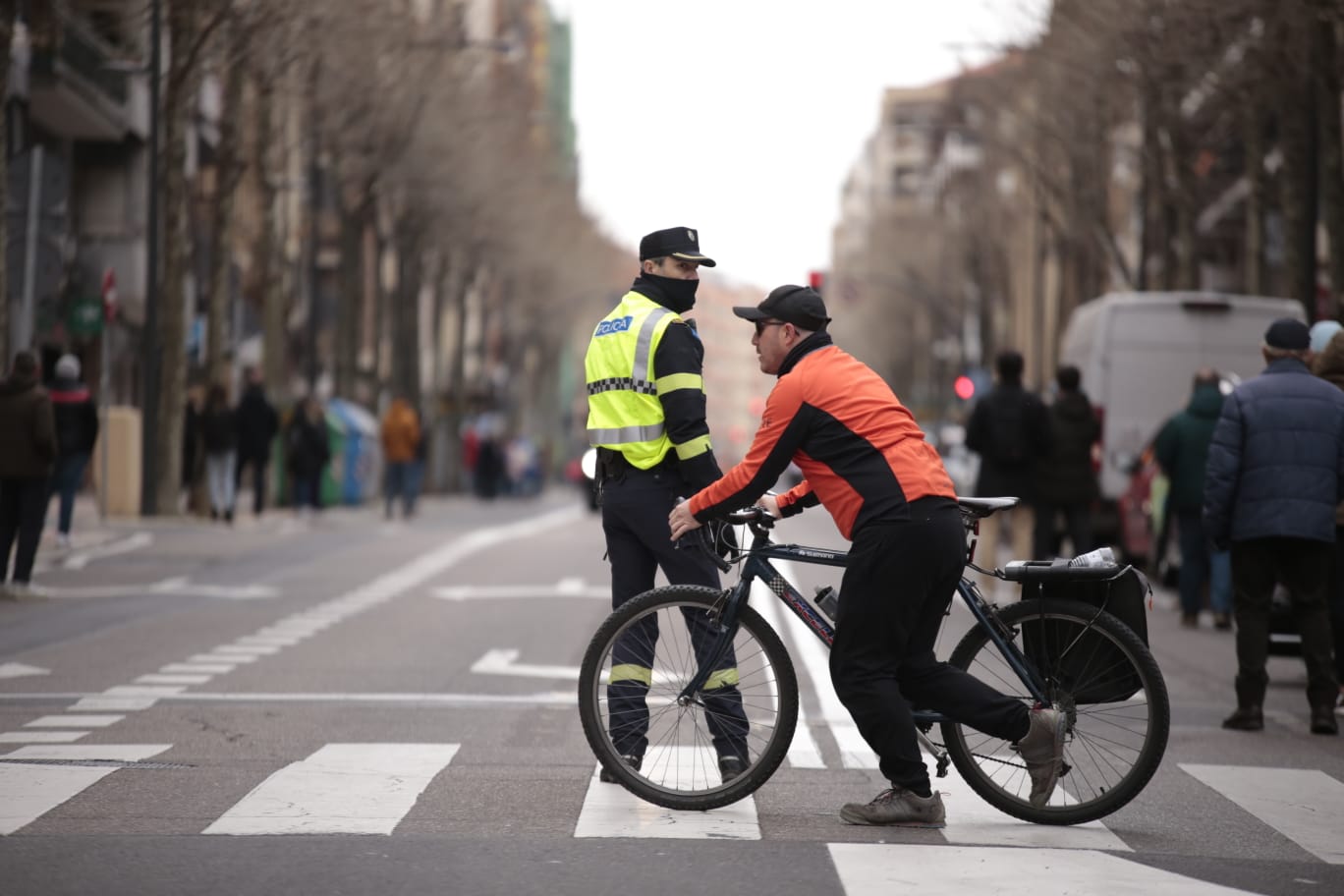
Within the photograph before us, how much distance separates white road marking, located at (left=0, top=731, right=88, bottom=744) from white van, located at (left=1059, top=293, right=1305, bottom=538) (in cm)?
1614

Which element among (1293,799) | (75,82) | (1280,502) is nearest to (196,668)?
(1280,502)

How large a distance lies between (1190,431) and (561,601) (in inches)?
201

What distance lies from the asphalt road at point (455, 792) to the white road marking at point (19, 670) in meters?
0.03

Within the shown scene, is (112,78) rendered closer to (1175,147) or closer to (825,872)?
(1175,147)

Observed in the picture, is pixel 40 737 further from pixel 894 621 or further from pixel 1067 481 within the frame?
pixel 1067 481

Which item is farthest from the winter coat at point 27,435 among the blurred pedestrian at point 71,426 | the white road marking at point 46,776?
the white road marking at point 46,776

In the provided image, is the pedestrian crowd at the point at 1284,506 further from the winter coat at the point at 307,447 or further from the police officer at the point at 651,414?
the winter coat at the point at 307,447

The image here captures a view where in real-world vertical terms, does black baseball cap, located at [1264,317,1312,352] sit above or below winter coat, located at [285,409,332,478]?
above

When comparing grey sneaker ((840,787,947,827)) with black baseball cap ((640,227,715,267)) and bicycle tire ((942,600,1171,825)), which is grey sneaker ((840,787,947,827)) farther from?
black baseball cap ((640,227,715,267))

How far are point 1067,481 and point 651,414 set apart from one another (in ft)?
35.9

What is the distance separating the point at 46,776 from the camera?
8703 mm

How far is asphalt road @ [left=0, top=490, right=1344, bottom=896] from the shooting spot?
271 inches

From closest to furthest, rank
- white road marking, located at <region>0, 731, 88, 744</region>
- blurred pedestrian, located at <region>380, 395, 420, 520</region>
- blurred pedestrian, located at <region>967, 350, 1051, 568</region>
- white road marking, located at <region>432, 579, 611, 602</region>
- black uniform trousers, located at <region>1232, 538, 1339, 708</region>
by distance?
1. white road marking, located at <region>0, 731, 88, 744</region>
2. black uniform trousers, located at <region>1232, 538, 1339, 708</region>
3. blurred pedestrian, located at <region>967, 350, 1051, 568</region>
4. white road marking, located at <region>432, 579, 611, 602</region>
5. blurred pedestrian, located at <region>380, 395, 420, 520</region>

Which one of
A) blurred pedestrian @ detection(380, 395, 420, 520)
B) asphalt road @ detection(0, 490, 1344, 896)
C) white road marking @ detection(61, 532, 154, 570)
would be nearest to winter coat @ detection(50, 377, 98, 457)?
white road marking @ detection(61, 532, 154, 570)
